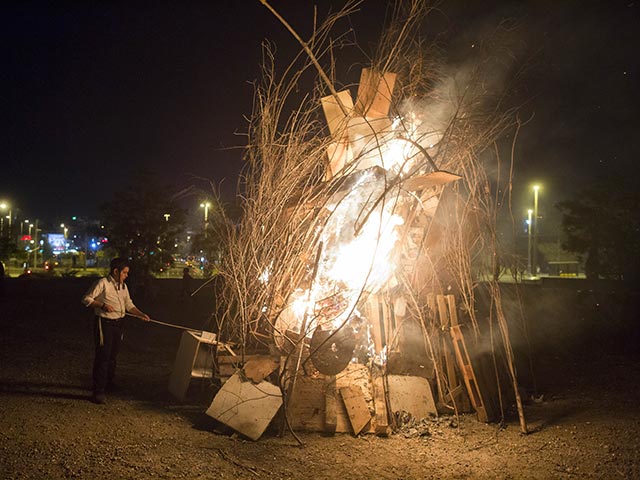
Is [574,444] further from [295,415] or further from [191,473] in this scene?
[191,473]

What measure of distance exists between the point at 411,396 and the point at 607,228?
24.1 metres

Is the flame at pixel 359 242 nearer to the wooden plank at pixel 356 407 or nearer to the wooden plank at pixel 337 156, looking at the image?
the wooden plank at pixel 337 156

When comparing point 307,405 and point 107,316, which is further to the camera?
point 107,316

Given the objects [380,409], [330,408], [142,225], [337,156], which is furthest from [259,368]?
[142,225]

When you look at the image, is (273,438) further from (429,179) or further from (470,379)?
(429,179)

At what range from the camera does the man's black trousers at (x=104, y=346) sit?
6816mm

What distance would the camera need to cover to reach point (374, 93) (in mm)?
6172

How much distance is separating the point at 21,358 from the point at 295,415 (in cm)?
591

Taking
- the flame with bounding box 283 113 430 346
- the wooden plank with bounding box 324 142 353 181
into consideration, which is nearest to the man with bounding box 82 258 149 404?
the flame with bounding box 283 113 430 346

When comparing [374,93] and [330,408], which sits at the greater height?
[374,93]

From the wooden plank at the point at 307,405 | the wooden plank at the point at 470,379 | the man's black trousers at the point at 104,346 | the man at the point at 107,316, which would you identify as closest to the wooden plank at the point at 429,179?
the wooden plank at the point at 470,379

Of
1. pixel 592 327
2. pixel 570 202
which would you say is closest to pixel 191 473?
pixel 592 327

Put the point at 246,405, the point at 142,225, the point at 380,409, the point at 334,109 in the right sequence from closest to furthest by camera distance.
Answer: the point at 246,405, the point at 380,409, the point at 334,109, the point at 142,225

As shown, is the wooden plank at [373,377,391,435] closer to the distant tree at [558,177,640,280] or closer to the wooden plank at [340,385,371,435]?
the wooden plank at [340,385,371,435]
